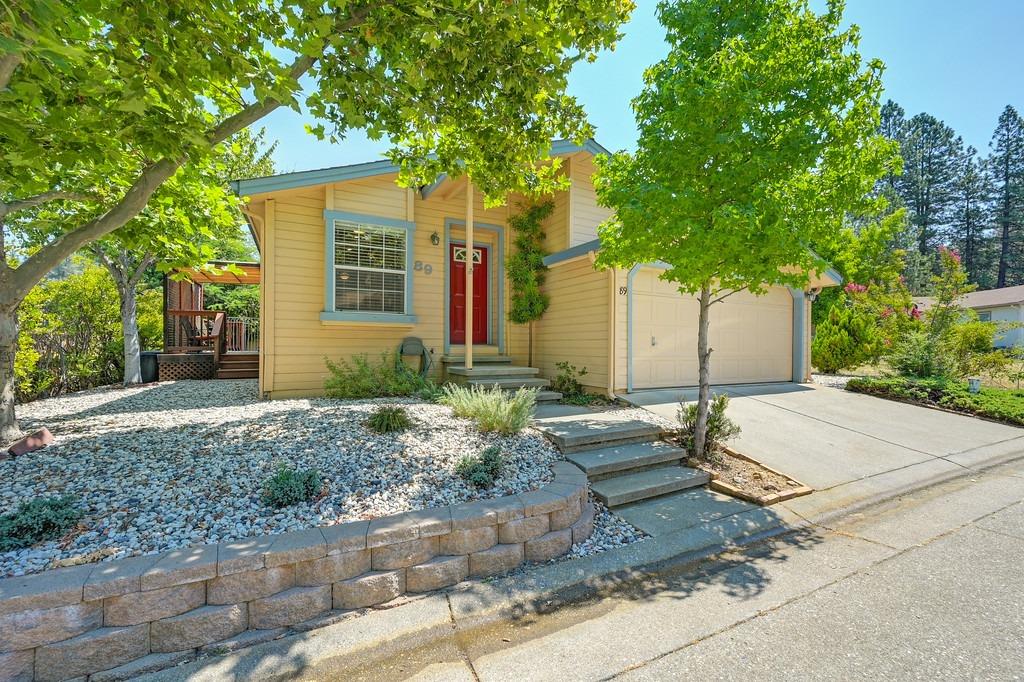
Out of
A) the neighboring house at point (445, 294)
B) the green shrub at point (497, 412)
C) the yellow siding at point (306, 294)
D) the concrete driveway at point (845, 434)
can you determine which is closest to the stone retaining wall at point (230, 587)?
the green shrub at point (497, 412)

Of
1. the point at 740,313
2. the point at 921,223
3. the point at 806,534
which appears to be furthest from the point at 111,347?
the point at 921,223

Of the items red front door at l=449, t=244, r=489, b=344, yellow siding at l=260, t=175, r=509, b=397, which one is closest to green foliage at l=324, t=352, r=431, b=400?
yellow siding at l=260, t=175, r=509, b=397

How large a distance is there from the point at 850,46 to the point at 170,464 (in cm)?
717

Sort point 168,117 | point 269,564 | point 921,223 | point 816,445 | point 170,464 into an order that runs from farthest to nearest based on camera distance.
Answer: point 921,223
point 816,445
point 170,464
point 168,117
point 269,564

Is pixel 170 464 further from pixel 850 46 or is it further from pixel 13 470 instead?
pixel 850 46

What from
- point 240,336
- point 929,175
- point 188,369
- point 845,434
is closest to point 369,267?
point 188,369

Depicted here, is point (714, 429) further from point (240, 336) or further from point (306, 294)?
point (240, 336)

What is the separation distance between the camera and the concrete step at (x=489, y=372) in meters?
6.87

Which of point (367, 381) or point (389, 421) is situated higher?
point (367, 381)

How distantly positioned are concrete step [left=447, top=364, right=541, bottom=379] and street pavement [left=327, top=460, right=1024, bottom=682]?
176 inches

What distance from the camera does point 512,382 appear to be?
22.5ft

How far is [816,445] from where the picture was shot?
5.16m

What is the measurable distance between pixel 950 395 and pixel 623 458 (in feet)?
23.6

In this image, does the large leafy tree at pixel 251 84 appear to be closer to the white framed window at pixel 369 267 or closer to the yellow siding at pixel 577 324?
the white framed window at pixel 369 267
